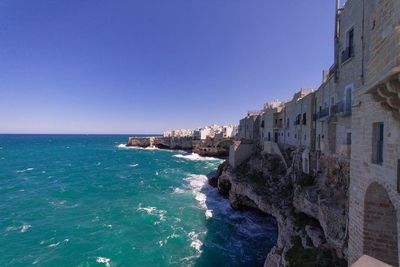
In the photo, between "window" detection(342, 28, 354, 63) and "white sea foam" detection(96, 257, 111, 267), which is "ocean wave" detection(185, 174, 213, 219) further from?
"window" detection(342, 28, 354, 63)

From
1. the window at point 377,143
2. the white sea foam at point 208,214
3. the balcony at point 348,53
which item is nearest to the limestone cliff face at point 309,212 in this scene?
the white sea foam at point 208,214

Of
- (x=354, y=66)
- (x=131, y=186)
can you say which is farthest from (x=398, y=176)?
(x=131, y=186)

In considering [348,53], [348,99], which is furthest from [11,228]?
[348,53]

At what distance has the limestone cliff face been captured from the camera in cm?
1122

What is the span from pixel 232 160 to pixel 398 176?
28432 mm

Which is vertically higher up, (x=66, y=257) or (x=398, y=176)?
(x=398, y=176)

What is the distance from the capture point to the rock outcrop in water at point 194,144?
7769cm

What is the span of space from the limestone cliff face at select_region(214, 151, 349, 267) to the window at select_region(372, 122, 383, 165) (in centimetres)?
582

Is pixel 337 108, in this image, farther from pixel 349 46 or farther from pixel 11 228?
pixel 11 228

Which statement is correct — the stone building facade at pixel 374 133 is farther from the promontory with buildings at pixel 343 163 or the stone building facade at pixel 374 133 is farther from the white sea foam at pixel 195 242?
the white sea foam at pixel 195 242

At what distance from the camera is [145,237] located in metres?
19.7

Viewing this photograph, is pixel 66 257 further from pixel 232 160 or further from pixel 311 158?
pixel 232 160

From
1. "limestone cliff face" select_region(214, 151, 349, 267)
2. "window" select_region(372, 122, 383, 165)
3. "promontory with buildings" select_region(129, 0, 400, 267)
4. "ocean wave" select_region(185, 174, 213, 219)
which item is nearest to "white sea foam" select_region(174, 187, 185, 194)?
"ocean wave" select_region(185, 174, 213, 219)

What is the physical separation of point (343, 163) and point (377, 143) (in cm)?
785
